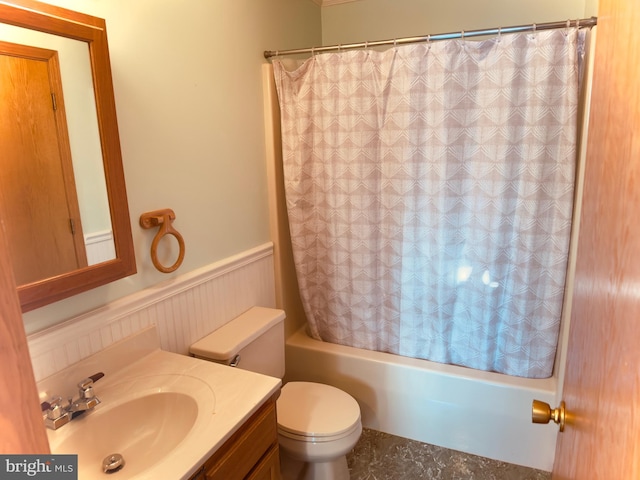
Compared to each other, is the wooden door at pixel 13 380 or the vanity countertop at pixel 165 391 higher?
the wooden door at pixel 13 380

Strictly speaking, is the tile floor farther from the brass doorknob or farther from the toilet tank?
the brass doorknob

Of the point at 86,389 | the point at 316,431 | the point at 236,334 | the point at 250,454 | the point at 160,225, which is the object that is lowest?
the point at 316,431

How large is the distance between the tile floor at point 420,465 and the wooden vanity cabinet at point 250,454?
82cm

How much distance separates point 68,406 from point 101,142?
2.48ft

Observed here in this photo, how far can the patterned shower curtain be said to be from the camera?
1.82m

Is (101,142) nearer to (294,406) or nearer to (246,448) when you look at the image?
(246,448)

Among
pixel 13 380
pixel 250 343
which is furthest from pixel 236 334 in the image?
pixel 13 380

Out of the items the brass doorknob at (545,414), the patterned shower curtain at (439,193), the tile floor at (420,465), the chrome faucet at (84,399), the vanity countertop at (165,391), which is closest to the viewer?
the brass doorknob at (545,414)

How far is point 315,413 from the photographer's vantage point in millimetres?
1798

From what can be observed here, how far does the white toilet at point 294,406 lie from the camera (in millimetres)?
1679

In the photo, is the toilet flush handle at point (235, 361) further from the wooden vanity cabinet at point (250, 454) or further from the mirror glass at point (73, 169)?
the mirror glass at point (73, 169)

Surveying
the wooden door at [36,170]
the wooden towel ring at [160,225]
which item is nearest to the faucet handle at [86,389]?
the wooden door at [36,170]

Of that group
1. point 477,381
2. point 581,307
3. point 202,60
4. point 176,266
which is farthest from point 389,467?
point 202,60

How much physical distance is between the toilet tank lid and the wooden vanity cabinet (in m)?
0.40
